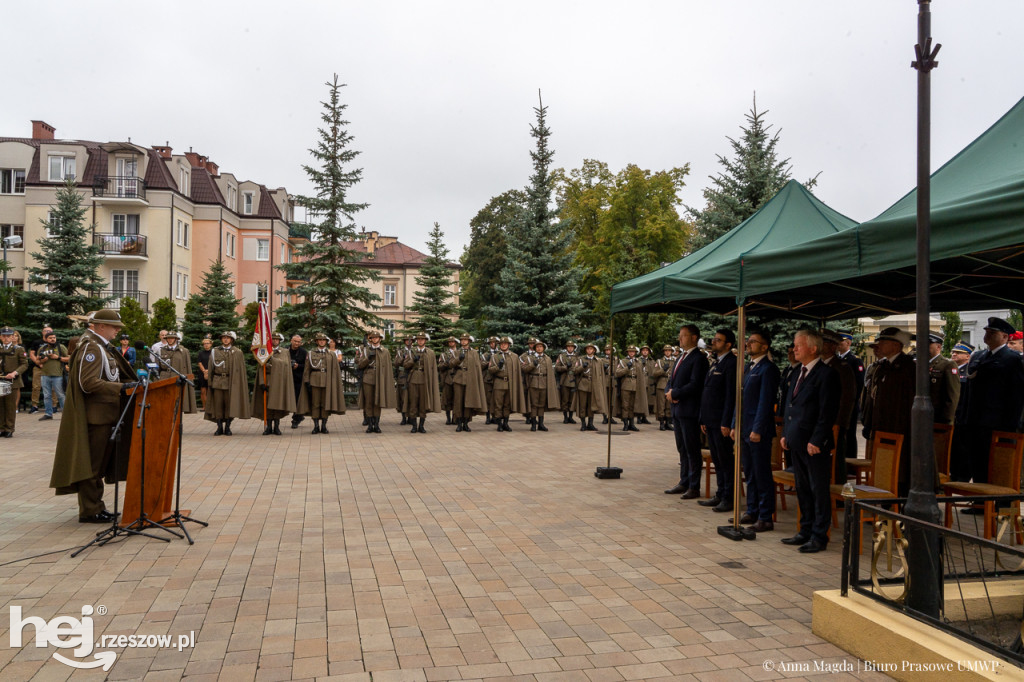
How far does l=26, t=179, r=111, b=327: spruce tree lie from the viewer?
24.3m

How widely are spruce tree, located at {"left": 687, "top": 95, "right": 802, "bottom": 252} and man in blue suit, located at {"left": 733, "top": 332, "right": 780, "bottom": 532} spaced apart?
12.9 metres

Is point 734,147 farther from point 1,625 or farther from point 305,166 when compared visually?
point 1,625

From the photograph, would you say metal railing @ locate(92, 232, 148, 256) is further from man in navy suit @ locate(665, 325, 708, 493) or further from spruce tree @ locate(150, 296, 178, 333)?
man in navy suit @ locate(665, 325, 708, 493)

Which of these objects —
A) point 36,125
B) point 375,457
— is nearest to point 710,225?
point 375,457

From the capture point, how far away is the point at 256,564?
5.99 m

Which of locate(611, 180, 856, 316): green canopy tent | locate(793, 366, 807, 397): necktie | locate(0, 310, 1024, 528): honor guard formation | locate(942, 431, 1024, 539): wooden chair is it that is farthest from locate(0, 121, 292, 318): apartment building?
locate(942, 431, 1024, 539): wooden chair

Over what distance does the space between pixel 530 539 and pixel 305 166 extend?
2047 centimetres

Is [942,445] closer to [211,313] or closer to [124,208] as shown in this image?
[211,313]

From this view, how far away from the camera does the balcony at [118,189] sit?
39375mm

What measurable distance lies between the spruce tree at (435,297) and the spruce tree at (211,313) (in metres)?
7.35

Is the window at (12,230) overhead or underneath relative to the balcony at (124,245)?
overhead

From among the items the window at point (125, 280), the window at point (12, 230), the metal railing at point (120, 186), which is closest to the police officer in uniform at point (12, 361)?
the metal railing at point (120, 186)

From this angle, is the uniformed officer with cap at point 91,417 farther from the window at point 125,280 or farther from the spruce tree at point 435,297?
the window at point 125,280

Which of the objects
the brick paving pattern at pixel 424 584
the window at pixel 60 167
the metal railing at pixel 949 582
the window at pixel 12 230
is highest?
the window at pixel 60 167
